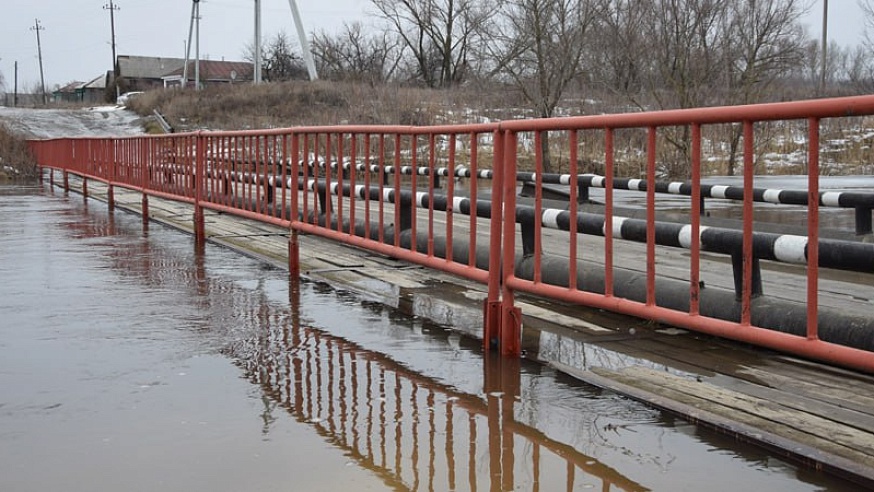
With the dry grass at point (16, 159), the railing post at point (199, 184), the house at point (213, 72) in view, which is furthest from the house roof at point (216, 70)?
the railing post at point (199, 184)

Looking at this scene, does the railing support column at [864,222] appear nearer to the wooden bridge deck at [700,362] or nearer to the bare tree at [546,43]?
the wooden bridge deck at [700,362]

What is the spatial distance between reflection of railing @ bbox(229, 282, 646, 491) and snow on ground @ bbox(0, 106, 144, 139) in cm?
4736

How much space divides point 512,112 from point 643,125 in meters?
31.8

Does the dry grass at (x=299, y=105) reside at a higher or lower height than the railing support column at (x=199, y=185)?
higher

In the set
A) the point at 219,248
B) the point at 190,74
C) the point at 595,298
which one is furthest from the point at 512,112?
the point at 190,74

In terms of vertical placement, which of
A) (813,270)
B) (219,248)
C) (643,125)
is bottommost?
(219,248)

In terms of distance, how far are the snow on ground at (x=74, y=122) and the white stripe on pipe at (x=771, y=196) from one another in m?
43.8

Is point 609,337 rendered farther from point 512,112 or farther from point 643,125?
point 512,112

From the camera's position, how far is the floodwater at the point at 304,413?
3.44 meters

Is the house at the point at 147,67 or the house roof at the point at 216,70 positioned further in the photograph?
the house at the point at 147,67

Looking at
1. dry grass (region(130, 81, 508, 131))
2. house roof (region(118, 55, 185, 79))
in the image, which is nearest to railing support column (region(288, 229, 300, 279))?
dry grass (region(130, 81, 508, 131))

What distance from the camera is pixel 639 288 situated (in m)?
5.62

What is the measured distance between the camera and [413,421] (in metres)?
4.12

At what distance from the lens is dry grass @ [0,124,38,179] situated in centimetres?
3002
